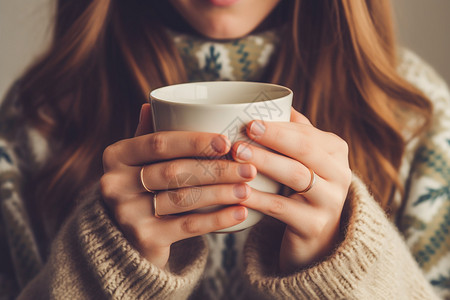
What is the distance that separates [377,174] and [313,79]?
25cm

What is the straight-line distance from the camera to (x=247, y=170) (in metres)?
0.42

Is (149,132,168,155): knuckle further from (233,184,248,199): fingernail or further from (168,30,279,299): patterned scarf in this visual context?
(168,30,279,299): patterned scarf

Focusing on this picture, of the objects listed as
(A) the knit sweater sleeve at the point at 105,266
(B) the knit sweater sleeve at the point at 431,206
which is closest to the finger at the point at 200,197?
(A) the knit sweater sleeve at the point at 105,266

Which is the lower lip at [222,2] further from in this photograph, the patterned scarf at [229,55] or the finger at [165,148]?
the finger at [165,148]

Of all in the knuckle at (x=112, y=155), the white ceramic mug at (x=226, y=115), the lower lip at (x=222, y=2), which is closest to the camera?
the white ceramic mug at (x=226, y=115)

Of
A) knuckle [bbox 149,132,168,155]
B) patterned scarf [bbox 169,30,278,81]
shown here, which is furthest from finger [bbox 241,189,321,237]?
patterned scarf [bbox 169,30,278,81]

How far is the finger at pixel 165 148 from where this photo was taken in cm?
41

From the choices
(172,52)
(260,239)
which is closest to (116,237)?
(260,239)

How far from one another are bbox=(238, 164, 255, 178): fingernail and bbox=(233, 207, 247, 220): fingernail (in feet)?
0.16

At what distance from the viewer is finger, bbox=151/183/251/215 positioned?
44cm

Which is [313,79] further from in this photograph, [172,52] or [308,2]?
[172,52]

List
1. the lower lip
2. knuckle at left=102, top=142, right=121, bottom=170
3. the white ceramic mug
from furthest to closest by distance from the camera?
1. the lower lip
2. knuckle at left=102, top=142, right=121, bottom=170
3. the white ceramic mug

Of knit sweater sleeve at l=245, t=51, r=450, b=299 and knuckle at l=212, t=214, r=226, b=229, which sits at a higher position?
knuckle at l=212, t=214, r=226, b=229

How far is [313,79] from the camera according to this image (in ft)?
2.84
